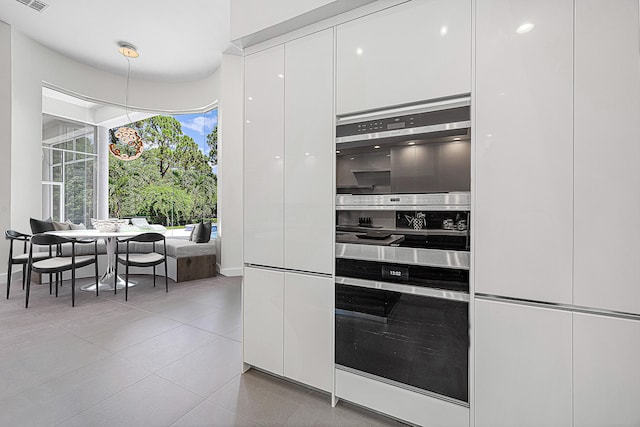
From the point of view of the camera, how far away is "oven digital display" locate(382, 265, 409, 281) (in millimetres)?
1678

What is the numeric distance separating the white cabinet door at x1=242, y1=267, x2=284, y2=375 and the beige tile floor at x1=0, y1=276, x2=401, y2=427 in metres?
0.16

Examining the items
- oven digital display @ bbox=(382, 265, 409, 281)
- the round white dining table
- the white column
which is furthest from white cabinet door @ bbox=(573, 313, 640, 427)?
the white column

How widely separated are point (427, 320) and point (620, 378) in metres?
0.79

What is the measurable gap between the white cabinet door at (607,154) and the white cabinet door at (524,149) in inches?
1.7

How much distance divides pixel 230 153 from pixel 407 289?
4574mm

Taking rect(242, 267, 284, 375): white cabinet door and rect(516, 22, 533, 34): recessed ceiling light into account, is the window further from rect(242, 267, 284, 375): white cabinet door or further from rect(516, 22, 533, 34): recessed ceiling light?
rect(516, 22, 533, 34): recessed ceiling light

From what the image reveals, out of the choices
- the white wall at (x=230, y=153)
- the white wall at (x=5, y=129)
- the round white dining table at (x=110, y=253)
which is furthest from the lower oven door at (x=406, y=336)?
the white wall at (x=5, y=129)

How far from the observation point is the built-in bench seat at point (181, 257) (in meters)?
5.02

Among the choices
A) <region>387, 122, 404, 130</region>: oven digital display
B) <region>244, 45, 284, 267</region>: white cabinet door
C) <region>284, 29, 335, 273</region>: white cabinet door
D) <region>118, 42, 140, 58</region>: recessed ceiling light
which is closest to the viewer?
<region>387, 122, 404, 130</region>: oven digital display

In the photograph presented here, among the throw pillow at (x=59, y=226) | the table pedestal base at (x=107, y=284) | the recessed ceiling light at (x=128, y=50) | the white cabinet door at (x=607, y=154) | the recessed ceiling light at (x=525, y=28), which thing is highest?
the recessed ceiling light at (x=128, y=50)

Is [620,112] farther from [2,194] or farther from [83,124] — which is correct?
[83,124]

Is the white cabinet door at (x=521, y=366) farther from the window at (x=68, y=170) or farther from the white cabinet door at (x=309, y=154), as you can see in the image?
the window at (x=68, y=170)

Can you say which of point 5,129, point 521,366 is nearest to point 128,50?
point 5,129

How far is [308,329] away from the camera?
6.45 feet
